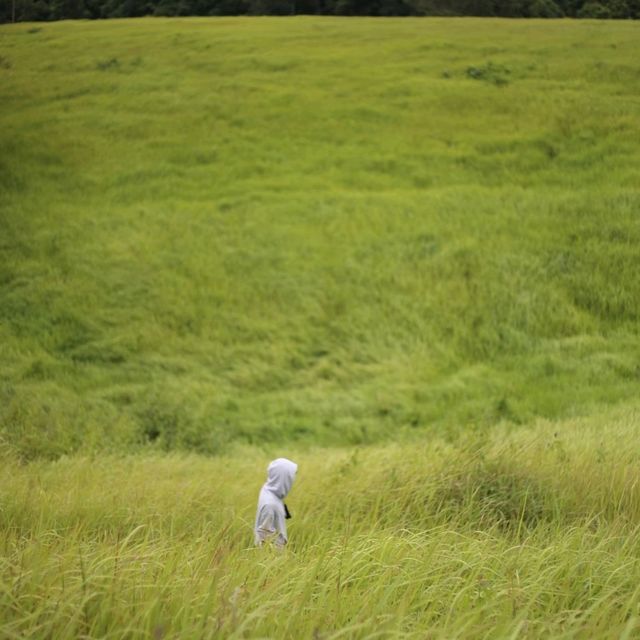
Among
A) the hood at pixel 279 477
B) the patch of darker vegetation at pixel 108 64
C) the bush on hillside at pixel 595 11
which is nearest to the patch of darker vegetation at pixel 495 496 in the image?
the hood at pixel 279 477

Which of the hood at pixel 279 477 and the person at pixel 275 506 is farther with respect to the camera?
the hood at pixel 279 477

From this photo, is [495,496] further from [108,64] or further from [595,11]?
[595,11]

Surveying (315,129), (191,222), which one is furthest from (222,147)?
(191,222)

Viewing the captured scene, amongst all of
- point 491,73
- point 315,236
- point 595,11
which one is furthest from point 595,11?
point 315,236

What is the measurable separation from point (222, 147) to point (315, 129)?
282 centimetres

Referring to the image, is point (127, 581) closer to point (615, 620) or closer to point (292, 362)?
point (615, 620)

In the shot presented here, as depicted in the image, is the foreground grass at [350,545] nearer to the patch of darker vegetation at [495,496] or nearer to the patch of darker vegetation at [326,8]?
the patch of darker vegetation at [495,496]

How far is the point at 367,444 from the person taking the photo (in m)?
9.97

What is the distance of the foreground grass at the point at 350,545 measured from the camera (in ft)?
6.99

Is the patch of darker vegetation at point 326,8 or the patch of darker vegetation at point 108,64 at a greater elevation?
the patch of darker vegetation at point 326,8

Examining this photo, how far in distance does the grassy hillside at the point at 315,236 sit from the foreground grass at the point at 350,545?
2.34 meters

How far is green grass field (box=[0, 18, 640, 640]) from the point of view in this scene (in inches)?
104

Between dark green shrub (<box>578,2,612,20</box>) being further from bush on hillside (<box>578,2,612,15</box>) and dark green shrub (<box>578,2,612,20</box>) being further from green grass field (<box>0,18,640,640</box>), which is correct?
green grass field (<box>0,18,640,640</box>)

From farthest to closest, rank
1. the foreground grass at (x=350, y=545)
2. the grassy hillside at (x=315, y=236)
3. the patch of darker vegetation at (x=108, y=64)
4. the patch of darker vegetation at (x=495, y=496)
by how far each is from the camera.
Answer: the patch of darker vegetation at (x=108, y=64), the grassy hillside at (x=315, y=236), the patch of darker vegetation at (x=495, y=496), the foreground grass at (x=350, y=545)
